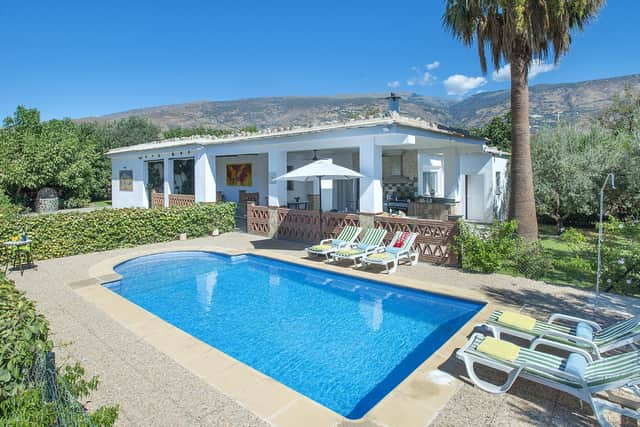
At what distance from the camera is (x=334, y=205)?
21.5 metres

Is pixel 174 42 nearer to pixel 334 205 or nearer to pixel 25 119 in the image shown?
pixel 25 119

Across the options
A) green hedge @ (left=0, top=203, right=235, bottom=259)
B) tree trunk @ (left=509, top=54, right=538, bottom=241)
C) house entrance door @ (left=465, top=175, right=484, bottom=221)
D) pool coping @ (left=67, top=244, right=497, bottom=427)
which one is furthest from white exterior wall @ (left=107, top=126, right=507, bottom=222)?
pool coping @ (left=67, top=244, right=497, bottom=427)

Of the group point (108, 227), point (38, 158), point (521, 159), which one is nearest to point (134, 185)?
point (38, 158)

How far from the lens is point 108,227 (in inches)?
547

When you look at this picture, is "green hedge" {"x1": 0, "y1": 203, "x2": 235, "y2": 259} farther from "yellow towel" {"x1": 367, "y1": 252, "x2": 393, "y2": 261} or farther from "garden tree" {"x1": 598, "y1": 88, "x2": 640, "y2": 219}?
"garden tree" {"x1": 598, "y1": 88, "x2": 640, "y2": 219}

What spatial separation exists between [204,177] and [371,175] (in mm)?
9704

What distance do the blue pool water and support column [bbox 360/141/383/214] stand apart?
326 cm

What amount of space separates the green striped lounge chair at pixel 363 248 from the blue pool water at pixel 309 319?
2.55 ft

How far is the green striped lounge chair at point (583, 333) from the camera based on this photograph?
4.91m

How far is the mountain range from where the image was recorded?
81562mm

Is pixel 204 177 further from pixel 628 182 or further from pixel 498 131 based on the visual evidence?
pixel 498 131

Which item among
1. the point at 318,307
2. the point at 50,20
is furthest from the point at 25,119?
the point at 318,307

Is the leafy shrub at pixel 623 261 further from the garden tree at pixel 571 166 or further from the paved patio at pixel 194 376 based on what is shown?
the garden tree at pixel 571 166

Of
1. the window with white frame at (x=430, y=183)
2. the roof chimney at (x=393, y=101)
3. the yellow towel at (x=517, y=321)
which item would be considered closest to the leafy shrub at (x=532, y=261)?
the yellow towel at (x=517, y=321)
